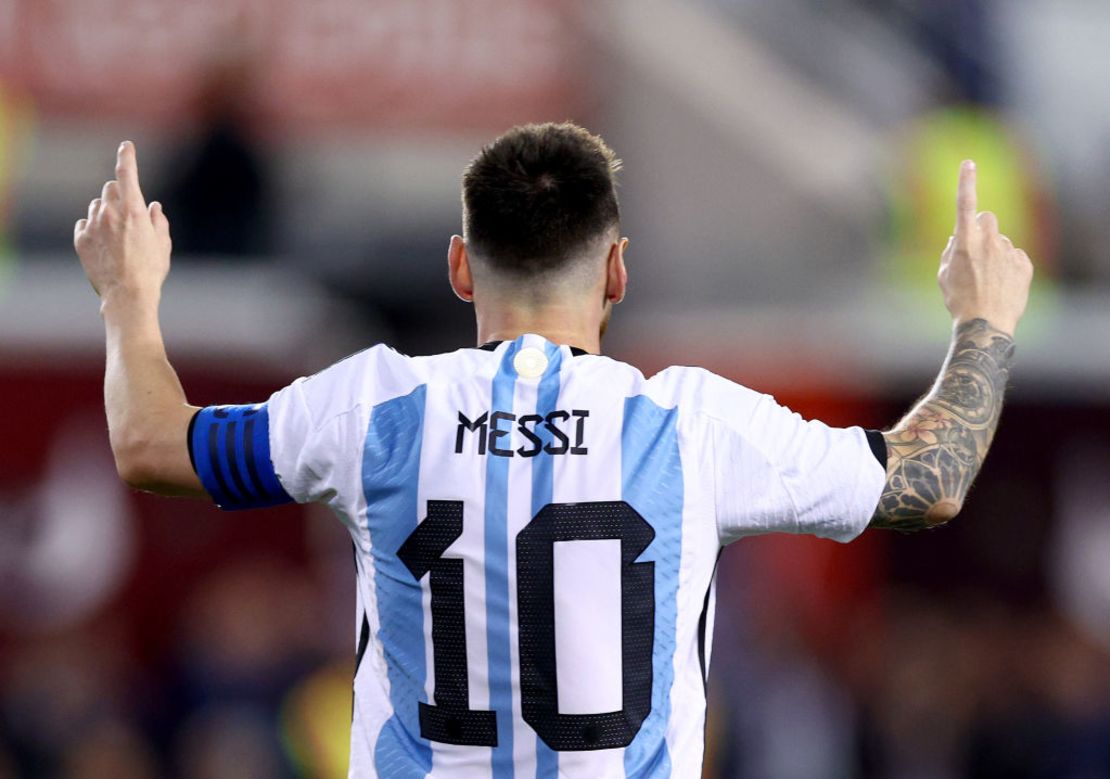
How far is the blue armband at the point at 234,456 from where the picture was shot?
10.8ft

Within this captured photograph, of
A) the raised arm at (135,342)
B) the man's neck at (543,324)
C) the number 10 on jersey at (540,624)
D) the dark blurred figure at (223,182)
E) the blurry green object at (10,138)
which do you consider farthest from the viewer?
the blurry green object at (10,138)

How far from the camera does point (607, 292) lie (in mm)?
3494

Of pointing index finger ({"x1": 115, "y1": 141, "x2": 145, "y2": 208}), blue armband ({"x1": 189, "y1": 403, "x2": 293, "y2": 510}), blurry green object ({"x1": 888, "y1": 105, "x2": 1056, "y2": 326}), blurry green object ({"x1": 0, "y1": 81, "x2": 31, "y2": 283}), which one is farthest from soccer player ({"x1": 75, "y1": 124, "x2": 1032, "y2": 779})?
blurry green object ({"x1": 0, "y1": 81, "x2": 31, "y2": 283})

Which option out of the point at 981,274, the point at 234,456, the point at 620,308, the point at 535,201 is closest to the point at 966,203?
the point at 981,274

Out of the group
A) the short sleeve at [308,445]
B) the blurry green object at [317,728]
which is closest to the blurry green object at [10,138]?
the blurry green object at [317,728]

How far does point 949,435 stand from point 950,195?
8.46 m

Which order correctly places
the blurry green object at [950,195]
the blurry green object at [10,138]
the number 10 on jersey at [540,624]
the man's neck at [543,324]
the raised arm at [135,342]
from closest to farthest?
the number 10 on jersey at [540,624], the raised arm at [135,342], the man's neck at [543,324], the blurry green object at [10,138], the blurry green object at [950,195]

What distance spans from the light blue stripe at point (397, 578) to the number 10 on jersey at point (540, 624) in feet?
0.09

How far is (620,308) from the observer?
36.4 feet

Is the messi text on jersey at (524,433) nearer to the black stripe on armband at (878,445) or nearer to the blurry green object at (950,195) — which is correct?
the black stripe on armband at (878,445)

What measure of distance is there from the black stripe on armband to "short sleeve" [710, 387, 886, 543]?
0.04ft

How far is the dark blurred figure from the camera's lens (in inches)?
394

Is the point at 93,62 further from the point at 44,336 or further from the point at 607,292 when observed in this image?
the point at 607,292

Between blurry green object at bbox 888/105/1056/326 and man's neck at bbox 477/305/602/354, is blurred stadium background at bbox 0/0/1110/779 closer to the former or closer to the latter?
blurry green object at bbox 888/105/1056/326
